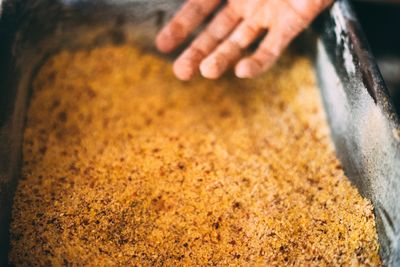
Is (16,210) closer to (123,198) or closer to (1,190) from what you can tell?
(1,190)

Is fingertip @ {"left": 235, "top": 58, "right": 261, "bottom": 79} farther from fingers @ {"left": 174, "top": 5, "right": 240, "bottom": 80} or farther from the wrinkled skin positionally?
fingers @ {"left": 174, "top": 5, "right": 240, "bottom": 80}

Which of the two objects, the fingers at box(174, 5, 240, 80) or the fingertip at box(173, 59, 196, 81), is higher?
the fingers at box(174, 5, 240, 80)

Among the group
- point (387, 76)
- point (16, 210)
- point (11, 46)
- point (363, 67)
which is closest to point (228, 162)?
point (363, 67)

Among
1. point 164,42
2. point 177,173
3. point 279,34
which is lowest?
point 177,173

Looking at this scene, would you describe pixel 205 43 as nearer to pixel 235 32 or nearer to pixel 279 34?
pixel 235 32

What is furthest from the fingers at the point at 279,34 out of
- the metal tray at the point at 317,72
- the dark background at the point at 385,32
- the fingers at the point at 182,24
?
the dark background at the point at 385,32

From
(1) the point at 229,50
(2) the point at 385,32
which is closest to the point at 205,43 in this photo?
(1) the point at 229,50

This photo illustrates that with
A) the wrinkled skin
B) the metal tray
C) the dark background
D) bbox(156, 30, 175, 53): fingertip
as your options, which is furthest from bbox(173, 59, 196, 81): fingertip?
the dark background
